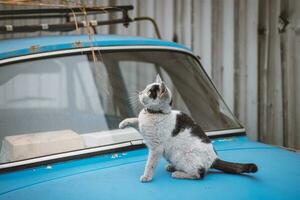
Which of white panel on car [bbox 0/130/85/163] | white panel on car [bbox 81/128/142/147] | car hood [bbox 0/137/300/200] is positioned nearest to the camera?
car hood [bbox 0/137/300/200]

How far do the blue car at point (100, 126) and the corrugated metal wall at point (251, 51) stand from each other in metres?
1.59

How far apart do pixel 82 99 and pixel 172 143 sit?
2.62ft

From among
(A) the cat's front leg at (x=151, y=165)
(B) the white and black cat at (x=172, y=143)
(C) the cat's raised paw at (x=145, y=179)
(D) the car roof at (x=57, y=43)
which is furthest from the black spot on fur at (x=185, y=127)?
(D) the car roof at (x=57, y=43)

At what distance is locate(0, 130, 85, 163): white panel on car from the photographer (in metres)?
2.27

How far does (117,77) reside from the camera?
9.11 feet

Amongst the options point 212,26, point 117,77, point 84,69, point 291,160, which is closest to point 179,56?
point 117,77

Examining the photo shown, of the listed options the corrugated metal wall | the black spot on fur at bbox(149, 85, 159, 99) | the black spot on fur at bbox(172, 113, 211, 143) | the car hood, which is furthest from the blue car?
the corrugated metal wall

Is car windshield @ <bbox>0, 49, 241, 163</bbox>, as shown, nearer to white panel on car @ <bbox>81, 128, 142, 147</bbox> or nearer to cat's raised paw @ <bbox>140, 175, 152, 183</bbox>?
white panel on car @ <bbox>81, 128, 142, 147</bbox>

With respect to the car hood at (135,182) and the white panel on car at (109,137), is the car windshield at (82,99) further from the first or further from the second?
the car hood at (135,182)

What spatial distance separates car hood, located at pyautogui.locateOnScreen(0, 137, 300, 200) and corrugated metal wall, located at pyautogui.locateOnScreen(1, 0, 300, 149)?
204 centimetres

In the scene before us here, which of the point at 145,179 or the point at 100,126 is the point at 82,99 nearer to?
the point at 100,126

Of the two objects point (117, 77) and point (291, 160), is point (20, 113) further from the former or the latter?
point (291, 160)

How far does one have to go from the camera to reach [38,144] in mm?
2316

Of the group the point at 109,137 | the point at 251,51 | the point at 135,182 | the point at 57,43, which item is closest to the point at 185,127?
the point at 135,182
